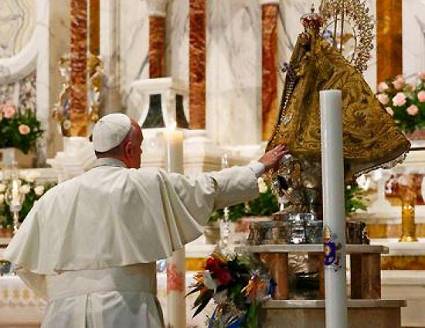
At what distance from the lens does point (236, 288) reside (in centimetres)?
439

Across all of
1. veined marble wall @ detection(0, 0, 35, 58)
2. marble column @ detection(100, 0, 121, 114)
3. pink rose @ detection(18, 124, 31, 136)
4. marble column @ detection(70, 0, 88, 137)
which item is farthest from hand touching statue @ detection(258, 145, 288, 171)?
veined marble wall @ detection(0, 0, 35, 58)

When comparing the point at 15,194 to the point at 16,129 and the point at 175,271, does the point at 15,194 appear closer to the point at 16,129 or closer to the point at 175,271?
the point at 16,129

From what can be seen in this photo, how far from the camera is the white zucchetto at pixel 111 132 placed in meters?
4.56

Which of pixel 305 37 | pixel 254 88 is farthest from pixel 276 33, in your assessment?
pixel 305 37

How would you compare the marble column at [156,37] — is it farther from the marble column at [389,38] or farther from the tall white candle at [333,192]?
the tall white candle at [333,192]

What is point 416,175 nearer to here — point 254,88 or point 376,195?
point 376,195

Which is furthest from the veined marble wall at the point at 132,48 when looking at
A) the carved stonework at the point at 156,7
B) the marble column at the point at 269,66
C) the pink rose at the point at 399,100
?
the pink rose at the point at 399,100

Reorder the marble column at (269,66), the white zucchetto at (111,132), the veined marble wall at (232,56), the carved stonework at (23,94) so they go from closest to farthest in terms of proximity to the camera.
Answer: the white zucchetto at (111,132), the marble column at (269,66), the veined marble wall at (232,56), the carved stonework at (23,94)

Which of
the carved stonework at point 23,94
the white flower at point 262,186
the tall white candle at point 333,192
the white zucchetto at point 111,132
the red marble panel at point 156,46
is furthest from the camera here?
the carved stonework at point 23,94

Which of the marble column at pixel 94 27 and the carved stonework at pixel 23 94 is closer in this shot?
the marble column at pixel 94 27

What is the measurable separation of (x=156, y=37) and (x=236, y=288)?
6878 millimetres

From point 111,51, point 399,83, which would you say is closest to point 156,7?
point 111,51

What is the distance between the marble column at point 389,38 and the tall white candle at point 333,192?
18.3ft

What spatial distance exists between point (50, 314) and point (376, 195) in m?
4.51
